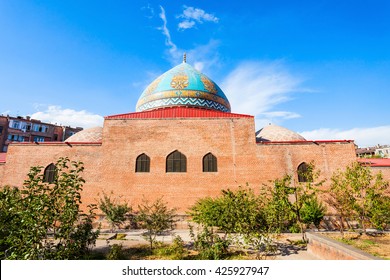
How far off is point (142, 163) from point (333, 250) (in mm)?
8926

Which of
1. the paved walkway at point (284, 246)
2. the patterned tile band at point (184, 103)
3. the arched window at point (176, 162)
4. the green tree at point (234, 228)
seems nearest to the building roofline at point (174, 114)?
the patterned tile band at point (184, 103)

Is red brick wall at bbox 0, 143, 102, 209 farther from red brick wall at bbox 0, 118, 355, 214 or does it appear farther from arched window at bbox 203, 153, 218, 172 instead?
arched window at bbox 203, 153, 218, 172

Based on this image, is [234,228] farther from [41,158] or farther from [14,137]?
[14,137]

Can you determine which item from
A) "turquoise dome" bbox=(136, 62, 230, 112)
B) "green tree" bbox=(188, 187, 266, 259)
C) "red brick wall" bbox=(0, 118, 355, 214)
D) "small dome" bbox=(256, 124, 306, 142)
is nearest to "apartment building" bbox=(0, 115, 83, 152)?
"red brick wall" bbox=(0, 118, 355, 214)

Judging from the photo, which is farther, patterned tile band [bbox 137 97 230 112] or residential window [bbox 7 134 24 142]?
residential window [bbox 7 134 24 142]

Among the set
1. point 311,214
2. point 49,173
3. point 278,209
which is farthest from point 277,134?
point 49,173

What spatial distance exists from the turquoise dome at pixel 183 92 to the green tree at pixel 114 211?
24.1 ft

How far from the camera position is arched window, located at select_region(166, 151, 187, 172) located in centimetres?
1172

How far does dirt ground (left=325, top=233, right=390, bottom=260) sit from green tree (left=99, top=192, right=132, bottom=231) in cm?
855

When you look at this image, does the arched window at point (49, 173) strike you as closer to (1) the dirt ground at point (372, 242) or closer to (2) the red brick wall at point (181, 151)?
(2) the red brick wall at point (181, 151)

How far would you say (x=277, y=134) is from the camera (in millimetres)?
14891

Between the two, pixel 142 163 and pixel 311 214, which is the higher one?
pixel 142 163

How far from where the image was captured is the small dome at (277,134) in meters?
14.5

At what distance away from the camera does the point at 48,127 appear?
106 feet
